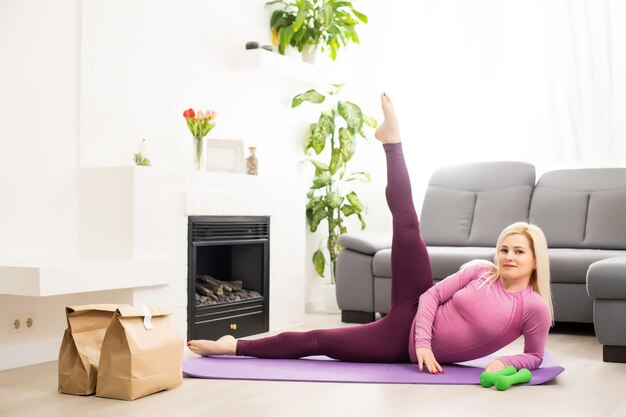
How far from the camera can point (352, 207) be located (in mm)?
5961

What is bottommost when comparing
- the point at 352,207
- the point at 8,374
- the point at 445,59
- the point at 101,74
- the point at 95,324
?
the point at 8,374

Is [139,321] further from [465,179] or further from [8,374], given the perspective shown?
[465,179]

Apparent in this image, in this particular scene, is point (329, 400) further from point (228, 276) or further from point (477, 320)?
point (228, 276)

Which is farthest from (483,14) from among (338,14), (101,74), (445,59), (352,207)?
(101,74)

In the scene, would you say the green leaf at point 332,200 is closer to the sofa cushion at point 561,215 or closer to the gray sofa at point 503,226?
the gray sofa at point 503,226

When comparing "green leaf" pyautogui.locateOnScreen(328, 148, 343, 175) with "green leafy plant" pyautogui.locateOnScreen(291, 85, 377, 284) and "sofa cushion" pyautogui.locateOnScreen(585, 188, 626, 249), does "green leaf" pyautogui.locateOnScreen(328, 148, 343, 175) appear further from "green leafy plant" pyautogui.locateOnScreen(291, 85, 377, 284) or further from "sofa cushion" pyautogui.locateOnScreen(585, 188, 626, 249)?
"sofa cushion" pyautogui.locateOnScreen(585, 188, 626, 249)

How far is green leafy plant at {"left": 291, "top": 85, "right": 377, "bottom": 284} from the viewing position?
19.0 feet

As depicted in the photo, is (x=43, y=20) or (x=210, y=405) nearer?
(x=210, y=405)

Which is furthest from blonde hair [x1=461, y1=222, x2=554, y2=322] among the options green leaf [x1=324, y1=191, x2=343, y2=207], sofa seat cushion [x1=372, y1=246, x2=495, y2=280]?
green leaf [x1=324, y1=191, x2=343, y2=207]

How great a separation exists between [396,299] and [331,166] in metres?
2.54

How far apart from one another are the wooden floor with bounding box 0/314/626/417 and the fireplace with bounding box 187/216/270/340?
113cm

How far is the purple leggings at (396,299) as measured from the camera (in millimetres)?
Result: 3439

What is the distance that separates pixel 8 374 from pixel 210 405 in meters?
1.18

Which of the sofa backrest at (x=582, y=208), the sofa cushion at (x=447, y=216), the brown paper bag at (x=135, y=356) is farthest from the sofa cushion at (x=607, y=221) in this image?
the brown paper bag at (x=135, y=356)
